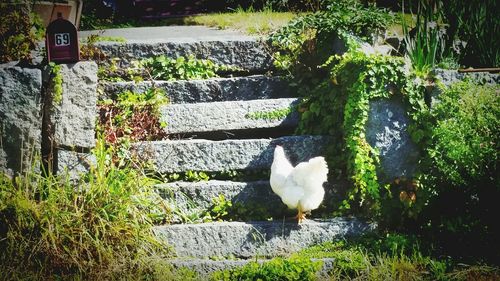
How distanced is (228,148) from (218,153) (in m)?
0.10

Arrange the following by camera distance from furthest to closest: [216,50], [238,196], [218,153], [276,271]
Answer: [216,50] → [218,153] → [238,196] → [276,271]

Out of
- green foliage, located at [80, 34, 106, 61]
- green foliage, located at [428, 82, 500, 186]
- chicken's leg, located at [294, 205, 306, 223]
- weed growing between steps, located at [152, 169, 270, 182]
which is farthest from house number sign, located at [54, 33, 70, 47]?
green foliage, located at [428, 82, 500, 186]

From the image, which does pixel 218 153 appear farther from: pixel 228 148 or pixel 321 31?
pixel 321 31

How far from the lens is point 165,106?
4.66 m

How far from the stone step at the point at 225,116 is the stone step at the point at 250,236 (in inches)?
44.0

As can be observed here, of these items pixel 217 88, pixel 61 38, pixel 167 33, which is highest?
pixel 167 33

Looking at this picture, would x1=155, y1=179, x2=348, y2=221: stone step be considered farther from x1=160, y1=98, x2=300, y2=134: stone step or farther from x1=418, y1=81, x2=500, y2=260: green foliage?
x1=418, y1=81, x2=500, y2=260: green foliage

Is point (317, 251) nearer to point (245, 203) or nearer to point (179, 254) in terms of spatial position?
point (245, 203)

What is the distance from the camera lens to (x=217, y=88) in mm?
5043

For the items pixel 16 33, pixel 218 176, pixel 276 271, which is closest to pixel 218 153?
pixel 218 176

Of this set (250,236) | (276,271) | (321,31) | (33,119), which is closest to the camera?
(276,271)

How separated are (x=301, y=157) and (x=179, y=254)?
58.1 inches

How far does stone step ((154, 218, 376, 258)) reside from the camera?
3697 millimetres

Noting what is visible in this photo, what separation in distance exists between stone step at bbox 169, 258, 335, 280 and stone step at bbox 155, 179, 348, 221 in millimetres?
639
